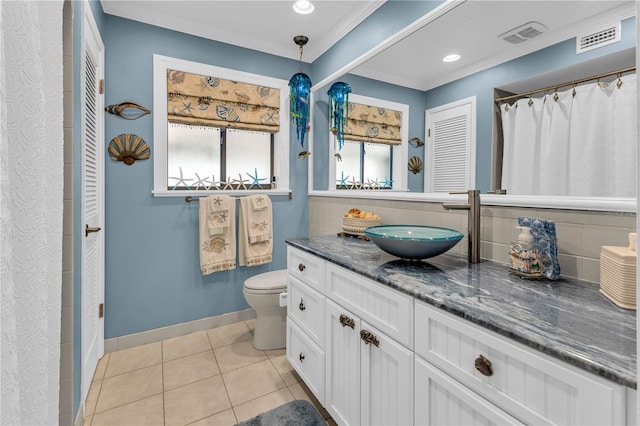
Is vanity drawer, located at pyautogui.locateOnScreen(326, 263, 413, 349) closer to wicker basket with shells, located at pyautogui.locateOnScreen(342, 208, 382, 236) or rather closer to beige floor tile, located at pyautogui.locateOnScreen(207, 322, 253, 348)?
wicker basket with shells, located at pyautogui.locateOnScreen(342, 208, 382, 236)

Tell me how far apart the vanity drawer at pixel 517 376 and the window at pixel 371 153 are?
1.13 meters

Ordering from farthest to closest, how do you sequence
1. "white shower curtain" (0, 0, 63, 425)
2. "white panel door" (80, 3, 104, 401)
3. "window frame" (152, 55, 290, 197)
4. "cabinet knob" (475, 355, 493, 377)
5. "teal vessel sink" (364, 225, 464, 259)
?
"window frame" (152, 55, 290, 197)
"white panel door" (80, 3, 104, 401)
"teal vessel sink" (364, 225, 464, 259)
"cabinet knob" (475, 355, 493, 377)
"white shower curtain" (0, 0, 63, 425)

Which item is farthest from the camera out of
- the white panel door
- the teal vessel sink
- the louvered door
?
the white panel door

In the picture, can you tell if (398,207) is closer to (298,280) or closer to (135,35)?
(298,280)

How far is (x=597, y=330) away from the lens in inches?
27.8

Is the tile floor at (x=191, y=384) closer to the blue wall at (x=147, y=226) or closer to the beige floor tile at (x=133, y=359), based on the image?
the beige floor tile at (x=133, y=359)

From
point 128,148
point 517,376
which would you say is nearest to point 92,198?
point 128,148

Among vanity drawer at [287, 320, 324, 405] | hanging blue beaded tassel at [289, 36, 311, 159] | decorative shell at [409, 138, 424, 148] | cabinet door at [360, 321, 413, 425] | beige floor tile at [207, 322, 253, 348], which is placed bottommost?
beige floor tile at [207, 322, 253, 348]

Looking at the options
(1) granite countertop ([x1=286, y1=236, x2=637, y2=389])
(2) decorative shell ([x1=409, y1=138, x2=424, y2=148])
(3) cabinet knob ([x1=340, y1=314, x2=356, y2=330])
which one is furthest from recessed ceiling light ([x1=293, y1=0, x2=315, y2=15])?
(3) cabinet knob ([x1=340, y1=314, x2=356, y2=330])

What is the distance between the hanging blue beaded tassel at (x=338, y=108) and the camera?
7.82 ft

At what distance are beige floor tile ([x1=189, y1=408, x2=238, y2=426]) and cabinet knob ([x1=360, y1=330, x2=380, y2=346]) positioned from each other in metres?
0.88

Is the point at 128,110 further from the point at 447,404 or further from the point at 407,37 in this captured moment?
the point at 447,404

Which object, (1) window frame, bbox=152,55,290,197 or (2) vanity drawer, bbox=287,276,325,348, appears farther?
(1) window frame, bbox=152,55,290,197

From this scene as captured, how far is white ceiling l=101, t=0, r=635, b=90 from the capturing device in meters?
1.13
